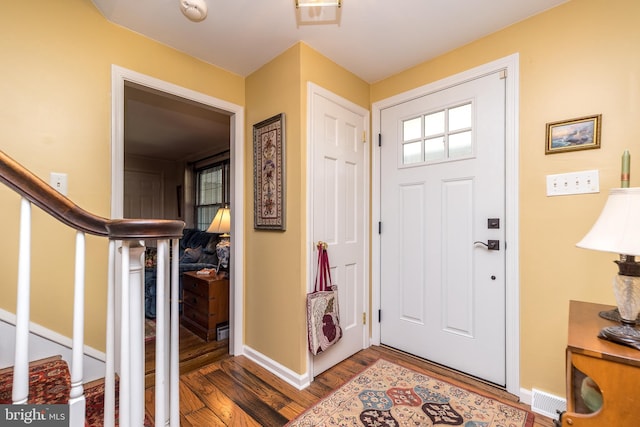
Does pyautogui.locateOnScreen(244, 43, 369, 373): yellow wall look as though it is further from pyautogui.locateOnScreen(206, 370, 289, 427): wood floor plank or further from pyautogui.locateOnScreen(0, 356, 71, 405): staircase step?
pyautogui.locateOnScreen(0, 356, 71, 405): staircase step

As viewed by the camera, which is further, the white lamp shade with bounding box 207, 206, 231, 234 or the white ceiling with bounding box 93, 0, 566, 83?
the white lamp shade with bounding box 207, 206, 231, 234

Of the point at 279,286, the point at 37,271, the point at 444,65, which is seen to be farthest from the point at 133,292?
the point at 444,65

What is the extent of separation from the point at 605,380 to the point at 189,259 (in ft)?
12.9

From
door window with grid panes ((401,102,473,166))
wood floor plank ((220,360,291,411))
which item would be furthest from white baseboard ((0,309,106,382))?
door window with grid panes ((401,102,473,166))

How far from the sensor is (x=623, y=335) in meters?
0.96

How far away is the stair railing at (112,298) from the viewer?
2.22ft

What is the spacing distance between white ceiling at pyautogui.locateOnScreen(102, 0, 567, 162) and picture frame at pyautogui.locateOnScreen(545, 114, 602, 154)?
27.9 inches

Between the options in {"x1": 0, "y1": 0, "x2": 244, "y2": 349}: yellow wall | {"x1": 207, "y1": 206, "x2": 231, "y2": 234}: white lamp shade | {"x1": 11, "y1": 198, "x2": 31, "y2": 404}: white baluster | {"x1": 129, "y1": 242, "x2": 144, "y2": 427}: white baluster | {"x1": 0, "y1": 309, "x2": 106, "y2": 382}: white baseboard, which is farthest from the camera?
{"x1": 207, "y1": 206, "x2": 231, "y2": 234}: white lamp shade

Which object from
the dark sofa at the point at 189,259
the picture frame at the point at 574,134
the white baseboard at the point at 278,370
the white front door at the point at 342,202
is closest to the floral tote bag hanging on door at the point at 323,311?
the white front door at the point at 342,202

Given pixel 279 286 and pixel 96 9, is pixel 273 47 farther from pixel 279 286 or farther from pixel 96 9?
pixel 279 286

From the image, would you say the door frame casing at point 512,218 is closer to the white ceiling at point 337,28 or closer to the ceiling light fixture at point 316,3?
the white ceiling at point 337,28

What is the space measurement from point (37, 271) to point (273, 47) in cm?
199

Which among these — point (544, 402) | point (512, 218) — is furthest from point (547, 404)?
point (512, 218)

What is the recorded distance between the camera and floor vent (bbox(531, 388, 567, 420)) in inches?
63.1
